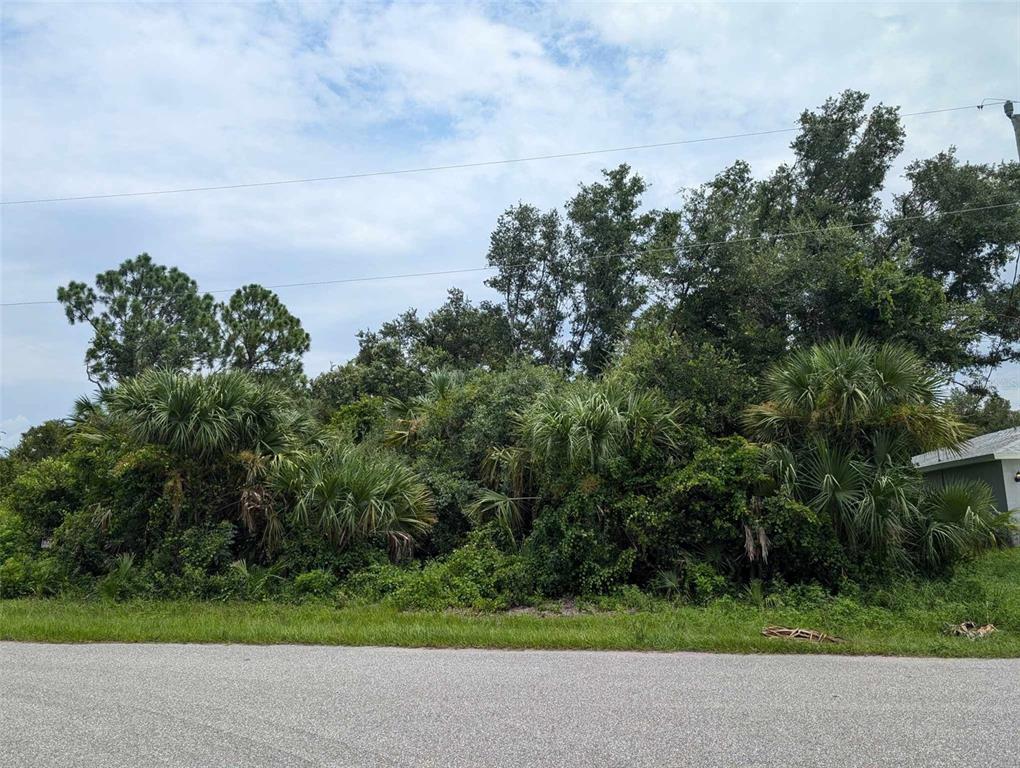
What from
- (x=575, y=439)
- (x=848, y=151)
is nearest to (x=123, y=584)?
(x=575, y=439)

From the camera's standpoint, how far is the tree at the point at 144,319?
3519cm

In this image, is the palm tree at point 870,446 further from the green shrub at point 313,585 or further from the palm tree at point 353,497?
the green shrub at point 313,585

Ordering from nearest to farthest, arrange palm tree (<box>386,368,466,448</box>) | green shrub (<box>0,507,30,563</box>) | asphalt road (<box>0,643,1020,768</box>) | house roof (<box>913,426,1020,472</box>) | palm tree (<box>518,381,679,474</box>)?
asphalt road (<box>0,643,1020,768</box>) < palm tree (<box>518,381,679,474</box>) < green shrub (<box>0,507,30,563</box>) < palm tree (<box>386,368,466,448</box>) < house roof (<box>913,426,1020,472</box>)

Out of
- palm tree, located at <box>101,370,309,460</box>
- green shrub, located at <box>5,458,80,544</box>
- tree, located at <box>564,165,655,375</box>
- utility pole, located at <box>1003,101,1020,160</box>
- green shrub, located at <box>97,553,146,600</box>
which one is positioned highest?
tree, located at <box>564,165,655,375</box>

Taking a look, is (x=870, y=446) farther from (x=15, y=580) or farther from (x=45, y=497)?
(x=45, y=497)

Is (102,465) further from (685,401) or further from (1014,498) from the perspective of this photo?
(1014,498)

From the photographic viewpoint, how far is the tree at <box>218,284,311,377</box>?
121ft

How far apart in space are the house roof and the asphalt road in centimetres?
1355

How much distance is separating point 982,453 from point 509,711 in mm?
18764

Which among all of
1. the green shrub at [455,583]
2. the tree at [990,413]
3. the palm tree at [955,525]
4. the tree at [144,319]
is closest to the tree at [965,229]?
the tree at [990,413]

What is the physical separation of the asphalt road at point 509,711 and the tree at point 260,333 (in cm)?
3057

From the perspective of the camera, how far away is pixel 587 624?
938cm

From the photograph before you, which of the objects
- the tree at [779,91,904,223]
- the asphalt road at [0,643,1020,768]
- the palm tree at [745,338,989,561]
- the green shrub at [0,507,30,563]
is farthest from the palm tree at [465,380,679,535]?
the tree at [779,91,904,223]

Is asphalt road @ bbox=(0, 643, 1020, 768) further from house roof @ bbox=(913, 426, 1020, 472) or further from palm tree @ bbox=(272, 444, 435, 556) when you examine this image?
house roof @ bbox=(913, 426, 1020, 472)
